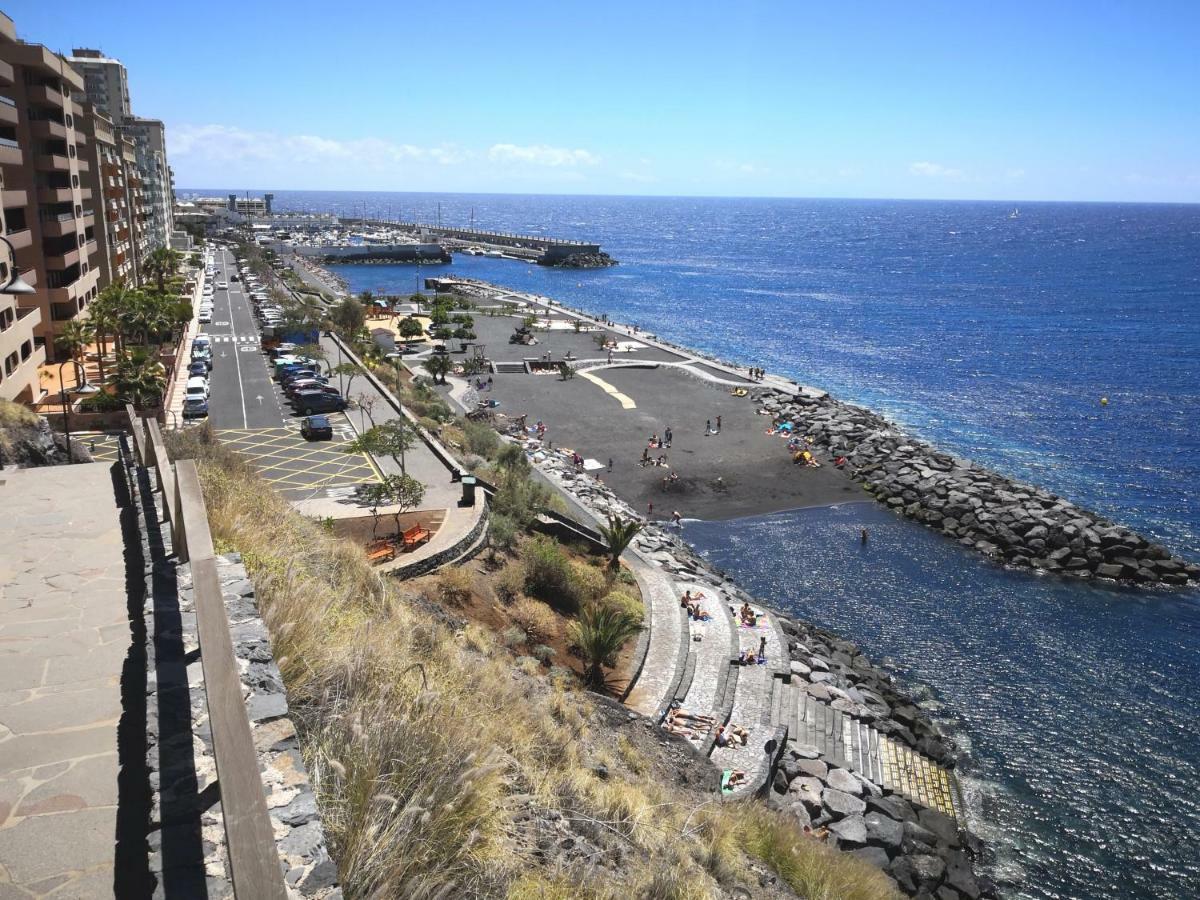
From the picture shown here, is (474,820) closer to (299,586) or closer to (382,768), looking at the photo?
(382,768)

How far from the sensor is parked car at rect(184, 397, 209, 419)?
35406 millimetres

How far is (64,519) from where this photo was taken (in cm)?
963

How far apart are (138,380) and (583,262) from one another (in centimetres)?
12418

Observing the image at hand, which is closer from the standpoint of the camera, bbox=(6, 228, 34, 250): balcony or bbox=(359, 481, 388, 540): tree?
bbox=(359, 481, 388, 540): tree

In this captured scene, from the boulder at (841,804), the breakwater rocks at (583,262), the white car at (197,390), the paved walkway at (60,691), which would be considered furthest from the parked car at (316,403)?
the breakwater rocks at (583,262)

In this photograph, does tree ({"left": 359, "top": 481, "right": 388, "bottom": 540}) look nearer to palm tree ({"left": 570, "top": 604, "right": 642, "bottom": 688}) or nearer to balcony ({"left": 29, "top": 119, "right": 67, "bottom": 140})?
palm tree ({"left": 570, "top": 604, "right": 642, "bottom": 688})

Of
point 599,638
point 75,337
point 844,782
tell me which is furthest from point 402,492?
point 75,337

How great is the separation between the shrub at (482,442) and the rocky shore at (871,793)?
14.9 m

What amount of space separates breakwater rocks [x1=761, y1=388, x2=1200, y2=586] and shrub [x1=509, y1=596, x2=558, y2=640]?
20.9 m

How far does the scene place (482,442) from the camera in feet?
117

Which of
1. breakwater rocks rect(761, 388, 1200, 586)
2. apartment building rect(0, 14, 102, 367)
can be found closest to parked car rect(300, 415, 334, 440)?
apartment building rect(0, 14, 102, 367)

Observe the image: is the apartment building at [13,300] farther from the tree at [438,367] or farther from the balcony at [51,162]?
the tree at [438,367]

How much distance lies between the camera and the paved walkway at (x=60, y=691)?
14.7ft

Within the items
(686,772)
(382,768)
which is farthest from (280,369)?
(382,768)
